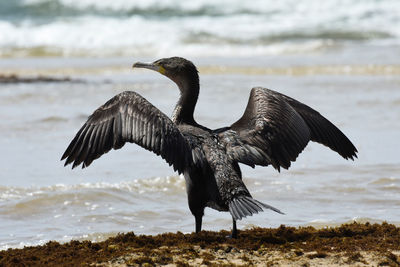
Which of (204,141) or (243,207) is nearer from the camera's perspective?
(243,207)

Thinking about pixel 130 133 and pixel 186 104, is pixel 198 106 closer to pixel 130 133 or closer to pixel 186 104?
pixel 186 104

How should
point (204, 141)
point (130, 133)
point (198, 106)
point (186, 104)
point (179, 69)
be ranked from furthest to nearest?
1. point (198, 106)
2. point (179, 69)
3. point (186, 104)
4. point (204, 141)
5. point (130, 133)

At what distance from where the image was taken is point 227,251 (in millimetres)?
4922

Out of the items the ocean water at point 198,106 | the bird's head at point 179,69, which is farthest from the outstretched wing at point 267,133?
the ocean water at point 198,106

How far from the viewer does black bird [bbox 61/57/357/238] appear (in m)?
5.14

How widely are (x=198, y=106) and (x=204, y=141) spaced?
7.69 metres

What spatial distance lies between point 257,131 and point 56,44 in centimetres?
2353

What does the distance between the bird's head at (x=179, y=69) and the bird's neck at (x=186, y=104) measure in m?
0.02

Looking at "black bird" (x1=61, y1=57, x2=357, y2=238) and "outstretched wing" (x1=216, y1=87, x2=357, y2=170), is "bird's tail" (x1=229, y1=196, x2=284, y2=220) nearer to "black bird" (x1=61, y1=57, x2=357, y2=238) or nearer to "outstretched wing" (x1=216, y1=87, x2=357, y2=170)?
"black bird" (x1=61, y1=57, x2=357, y2=238)

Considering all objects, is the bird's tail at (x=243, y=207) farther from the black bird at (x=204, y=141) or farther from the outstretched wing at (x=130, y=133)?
the outstretched wing at (x=130, y=133)

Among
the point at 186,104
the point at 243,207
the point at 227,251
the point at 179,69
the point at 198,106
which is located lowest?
the point at 227,251

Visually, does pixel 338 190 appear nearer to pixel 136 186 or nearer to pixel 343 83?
pixel 136 186

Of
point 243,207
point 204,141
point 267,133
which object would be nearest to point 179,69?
point 204,141

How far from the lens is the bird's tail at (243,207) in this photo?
4.83m
